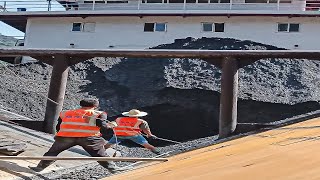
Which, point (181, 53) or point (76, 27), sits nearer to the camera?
point (181, 53)

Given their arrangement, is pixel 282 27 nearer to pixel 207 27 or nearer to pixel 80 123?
pixel 207 27

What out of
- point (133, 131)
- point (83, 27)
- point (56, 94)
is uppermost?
point (83, 27)

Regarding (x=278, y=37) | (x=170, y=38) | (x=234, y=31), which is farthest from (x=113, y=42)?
(x=278, y=37)

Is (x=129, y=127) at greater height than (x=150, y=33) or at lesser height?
lesser

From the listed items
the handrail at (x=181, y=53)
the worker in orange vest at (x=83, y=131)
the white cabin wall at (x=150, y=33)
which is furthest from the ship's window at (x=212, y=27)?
the worker in orange vest at (x=83, y=131)

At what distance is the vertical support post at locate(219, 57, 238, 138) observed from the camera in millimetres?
9539

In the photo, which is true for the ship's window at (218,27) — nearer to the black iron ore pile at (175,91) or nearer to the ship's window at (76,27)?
the black iron ore pile at (175,91)

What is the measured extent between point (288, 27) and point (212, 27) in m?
3.85

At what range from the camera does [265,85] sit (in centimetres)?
1770

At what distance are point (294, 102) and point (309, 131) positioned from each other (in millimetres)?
11139

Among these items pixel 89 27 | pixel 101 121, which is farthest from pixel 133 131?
pixel 89 27

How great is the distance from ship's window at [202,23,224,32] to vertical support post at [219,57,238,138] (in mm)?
15665

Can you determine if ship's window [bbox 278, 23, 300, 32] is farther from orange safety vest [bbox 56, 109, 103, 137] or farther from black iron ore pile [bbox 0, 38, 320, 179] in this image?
orange safety vest [bbox 56, 109, 103, 137]

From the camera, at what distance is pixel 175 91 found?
56.8 feet
